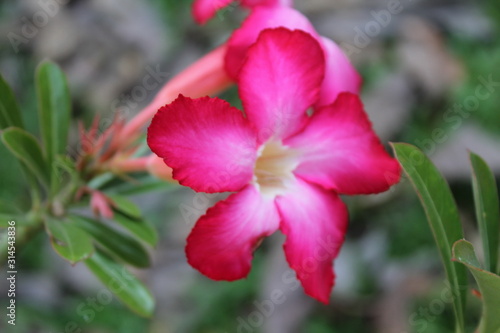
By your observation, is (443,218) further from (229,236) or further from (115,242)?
(115,242)

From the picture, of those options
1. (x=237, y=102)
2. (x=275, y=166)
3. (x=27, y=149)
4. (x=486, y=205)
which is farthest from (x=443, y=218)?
(x=237, y=102)

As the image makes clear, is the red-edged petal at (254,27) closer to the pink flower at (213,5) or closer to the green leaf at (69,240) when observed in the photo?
the pink flower at (213,5)

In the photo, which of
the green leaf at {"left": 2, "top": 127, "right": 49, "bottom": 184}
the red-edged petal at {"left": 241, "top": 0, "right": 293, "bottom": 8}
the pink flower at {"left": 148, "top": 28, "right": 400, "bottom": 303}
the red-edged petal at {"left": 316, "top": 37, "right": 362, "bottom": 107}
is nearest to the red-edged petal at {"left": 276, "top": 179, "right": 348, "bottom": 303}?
the pink flower at {"left": 148, "top": 28, "right": 400, "bottom": 303}

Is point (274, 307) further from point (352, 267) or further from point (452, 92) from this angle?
point (452, 92)

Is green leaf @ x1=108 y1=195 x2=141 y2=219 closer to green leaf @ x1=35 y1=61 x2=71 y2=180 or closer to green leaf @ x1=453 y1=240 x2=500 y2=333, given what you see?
green leaf @ x1=35 y1=61 x2=71 y2=180

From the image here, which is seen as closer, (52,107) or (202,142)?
(202,142)

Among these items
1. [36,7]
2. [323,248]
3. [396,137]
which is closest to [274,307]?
[396,137]

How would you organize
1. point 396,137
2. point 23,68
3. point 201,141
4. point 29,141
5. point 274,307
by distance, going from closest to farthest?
1. point 201,141
2. point 29,141
3. point 274,307
4. point 396,137
5. point 23,68
